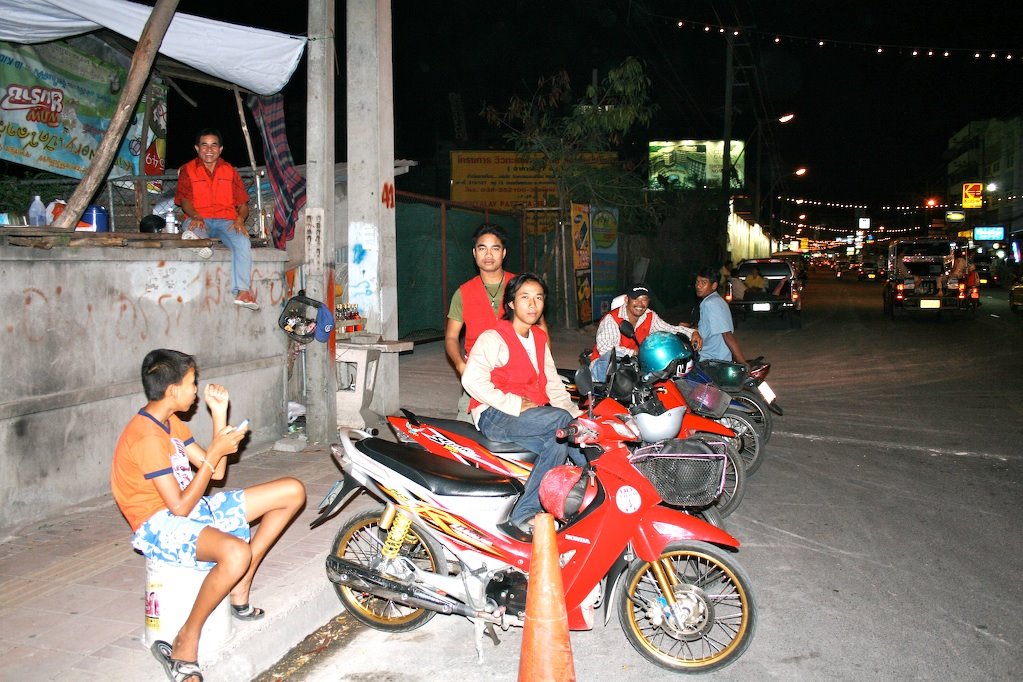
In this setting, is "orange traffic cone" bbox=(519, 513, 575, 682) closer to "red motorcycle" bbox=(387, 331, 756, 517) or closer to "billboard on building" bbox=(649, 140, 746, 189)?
"red motorcycle" bbox=(387, 331, 756, 517)

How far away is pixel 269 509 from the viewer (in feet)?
13.0

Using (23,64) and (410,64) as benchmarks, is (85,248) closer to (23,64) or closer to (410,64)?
(23,64)

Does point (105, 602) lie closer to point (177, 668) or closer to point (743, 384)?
point (177, 668)

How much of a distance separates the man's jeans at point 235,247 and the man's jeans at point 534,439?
11.5ft

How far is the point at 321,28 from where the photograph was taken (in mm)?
7281

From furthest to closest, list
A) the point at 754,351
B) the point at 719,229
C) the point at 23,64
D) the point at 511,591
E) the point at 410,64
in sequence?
→ the point at 719,229, the point at 410,64, the point at 754,351, the point at 23,64, the point at 511,591

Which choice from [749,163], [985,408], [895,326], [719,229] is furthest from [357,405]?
[749,163]

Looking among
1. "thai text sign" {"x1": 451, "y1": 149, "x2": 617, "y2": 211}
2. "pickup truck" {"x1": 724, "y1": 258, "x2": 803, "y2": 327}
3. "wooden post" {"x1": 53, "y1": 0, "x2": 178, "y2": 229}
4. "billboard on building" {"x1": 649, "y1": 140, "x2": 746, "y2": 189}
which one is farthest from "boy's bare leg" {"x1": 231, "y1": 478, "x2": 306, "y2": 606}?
"billboard on building" {"x1": 649, "y1": 140, "x2": 746, "y2": 189}

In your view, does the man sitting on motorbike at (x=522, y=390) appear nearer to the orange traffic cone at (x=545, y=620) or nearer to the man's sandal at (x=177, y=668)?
the orange traffic cone at (x=545, y=620)

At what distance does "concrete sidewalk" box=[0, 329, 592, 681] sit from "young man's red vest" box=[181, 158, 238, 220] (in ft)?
8.69

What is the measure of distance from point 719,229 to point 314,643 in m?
28.9

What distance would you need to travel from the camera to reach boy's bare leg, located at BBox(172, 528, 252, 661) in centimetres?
351

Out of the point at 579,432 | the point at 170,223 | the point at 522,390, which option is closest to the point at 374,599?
the point at 522,390

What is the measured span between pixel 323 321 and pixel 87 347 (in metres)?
2.06
